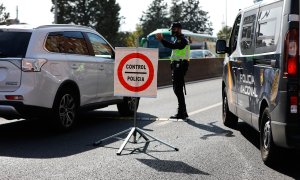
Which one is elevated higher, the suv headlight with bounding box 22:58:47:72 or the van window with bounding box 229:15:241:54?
the van window with bounding box 229:15:241:54

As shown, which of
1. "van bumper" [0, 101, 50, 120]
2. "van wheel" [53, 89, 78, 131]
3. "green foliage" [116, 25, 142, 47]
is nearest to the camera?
"van bumper" [0, 101, 50, 120]

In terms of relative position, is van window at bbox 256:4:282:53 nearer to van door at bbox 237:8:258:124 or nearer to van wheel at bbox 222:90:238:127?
van door at bbox 237:8:258:124

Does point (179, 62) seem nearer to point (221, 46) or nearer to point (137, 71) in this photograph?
point (221, 46)

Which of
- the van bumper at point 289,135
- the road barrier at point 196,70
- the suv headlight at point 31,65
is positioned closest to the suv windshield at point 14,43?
the suv headlight at point 31,65

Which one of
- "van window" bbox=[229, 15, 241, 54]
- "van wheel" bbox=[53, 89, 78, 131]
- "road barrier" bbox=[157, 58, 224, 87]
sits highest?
"van window" bbox=[229, 15, 241, 54]

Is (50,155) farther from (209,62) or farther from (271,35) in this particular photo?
(209,62)

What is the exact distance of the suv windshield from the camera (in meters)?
8.02

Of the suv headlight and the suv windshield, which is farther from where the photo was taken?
the suv windshield

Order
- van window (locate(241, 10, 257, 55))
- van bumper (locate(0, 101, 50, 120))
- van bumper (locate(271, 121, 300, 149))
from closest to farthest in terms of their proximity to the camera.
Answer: van bumper (locate(271, 121, 300, 149))
van window (locate(241, 10, 257, 55))
van bumper (locate(0, 101, 50, 120))

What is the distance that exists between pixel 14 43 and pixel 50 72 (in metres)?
0.70

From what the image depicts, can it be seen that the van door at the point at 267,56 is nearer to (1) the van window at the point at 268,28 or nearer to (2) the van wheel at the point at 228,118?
(1) the van window at the point at 268,28

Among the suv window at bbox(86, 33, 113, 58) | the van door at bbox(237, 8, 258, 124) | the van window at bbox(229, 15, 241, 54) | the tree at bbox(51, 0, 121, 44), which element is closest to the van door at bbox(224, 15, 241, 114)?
the van window at bbox(229, 15, 241, 54)

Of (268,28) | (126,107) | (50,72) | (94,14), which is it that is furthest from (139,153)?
(94,14)

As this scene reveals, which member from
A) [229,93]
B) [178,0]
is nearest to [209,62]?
[229,93]
